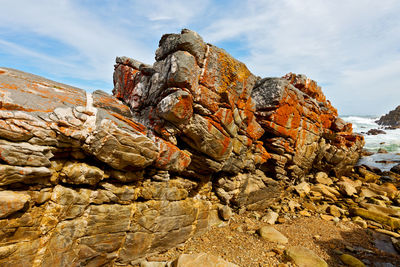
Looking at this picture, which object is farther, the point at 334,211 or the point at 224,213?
the point at 334,211

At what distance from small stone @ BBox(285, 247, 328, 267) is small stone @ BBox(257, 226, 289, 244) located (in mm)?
1104

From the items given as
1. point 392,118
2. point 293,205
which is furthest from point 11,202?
point 392,118

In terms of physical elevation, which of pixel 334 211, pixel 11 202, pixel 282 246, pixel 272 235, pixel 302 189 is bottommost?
pixel 282 246

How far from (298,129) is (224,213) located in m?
11.3

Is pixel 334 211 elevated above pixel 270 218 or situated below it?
above

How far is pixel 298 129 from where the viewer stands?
61.9 ft

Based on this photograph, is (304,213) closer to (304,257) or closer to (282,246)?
(282,246)

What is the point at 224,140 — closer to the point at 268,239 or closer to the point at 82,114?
the point at 268,239

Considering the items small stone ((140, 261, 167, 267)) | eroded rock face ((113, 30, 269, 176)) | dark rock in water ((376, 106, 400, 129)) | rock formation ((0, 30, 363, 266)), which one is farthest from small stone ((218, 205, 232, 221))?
dark rock in water ((376, 106, 400, 129))

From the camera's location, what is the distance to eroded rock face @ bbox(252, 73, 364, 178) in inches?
670

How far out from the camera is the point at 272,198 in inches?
691


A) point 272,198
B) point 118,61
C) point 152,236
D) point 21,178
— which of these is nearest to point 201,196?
point 152,236

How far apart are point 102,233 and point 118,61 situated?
1383cm

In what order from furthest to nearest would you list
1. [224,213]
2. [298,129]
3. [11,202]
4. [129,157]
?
[298,129]
[224,213]
[129,157]
[11,202]
